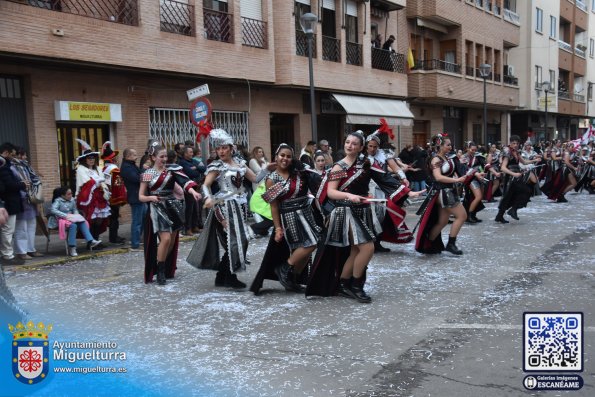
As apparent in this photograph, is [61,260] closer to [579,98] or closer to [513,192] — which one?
[513,192]

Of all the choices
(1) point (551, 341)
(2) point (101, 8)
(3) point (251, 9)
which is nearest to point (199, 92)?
(2) point (101, 8)

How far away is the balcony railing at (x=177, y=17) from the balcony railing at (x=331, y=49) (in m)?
5.95

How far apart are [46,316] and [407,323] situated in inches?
140

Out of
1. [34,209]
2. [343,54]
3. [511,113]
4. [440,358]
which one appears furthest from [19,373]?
[511,113]

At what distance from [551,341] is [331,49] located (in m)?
18.4

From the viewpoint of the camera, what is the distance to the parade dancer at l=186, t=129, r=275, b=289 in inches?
283

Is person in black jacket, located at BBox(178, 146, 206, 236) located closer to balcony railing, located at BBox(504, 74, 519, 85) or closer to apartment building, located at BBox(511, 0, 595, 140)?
apartment building, located at BBox(511, 0, 595, 140)

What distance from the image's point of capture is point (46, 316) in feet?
20.4

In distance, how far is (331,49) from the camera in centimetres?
2130

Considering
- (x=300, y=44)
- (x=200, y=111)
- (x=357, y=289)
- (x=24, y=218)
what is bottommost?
(x=357, y=289)

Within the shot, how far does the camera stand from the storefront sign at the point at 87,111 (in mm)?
13219

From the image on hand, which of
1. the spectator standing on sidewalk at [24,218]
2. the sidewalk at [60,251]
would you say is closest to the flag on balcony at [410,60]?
the sidewalk at [60,251]

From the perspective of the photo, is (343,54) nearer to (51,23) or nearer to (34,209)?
(51,23)

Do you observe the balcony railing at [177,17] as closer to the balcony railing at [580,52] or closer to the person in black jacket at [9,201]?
the person in black jacket at [9,201]
